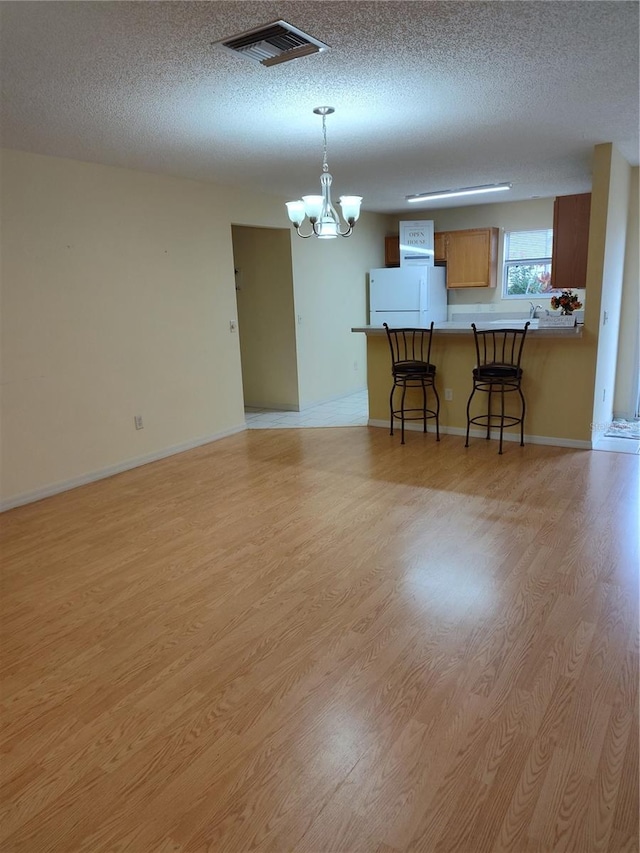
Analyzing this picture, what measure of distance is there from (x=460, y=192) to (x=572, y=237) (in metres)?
1.43

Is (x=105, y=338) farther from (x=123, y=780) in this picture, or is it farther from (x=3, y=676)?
(x=123, y=780)

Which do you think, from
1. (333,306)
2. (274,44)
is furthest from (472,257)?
(274,44)

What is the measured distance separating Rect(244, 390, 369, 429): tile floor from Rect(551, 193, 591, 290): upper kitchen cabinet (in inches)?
96.3

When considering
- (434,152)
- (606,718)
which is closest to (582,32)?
(434,152)

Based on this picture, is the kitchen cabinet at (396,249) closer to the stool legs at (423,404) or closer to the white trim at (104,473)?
the stool legs at (423,404)

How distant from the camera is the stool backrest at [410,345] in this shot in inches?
208

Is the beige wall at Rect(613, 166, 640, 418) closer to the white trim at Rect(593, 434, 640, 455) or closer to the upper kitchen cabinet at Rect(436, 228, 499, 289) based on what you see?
the white trim at Rect(593, 434, 640, 455)

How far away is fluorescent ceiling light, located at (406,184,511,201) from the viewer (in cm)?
582

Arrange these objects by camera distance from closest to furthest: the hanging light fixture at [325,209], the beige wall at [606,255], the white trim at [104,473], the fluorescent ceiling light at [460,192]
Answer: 1. the hanging light fixture at [325,209]
2. the white trim at [104,473]
3. the beige wall at [606,255]
4. the fluorescent ceiling light at [460,192]

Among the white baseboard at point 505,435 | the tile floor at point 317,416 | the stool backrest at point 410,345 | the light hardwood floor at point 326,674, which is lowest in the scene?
the light hardwood floor at point 326,674

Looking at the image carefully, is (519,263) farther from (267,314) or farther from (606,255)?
(267,314)

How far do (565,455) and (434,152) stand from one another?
8.59 feet

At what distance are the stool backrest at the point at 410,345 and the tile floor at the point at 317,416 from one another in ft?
2.86

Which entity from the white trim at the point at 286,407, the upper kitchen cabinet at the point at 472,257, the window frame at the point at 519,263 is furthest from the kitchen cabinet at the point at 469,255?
the white trim at the point at 286,407
